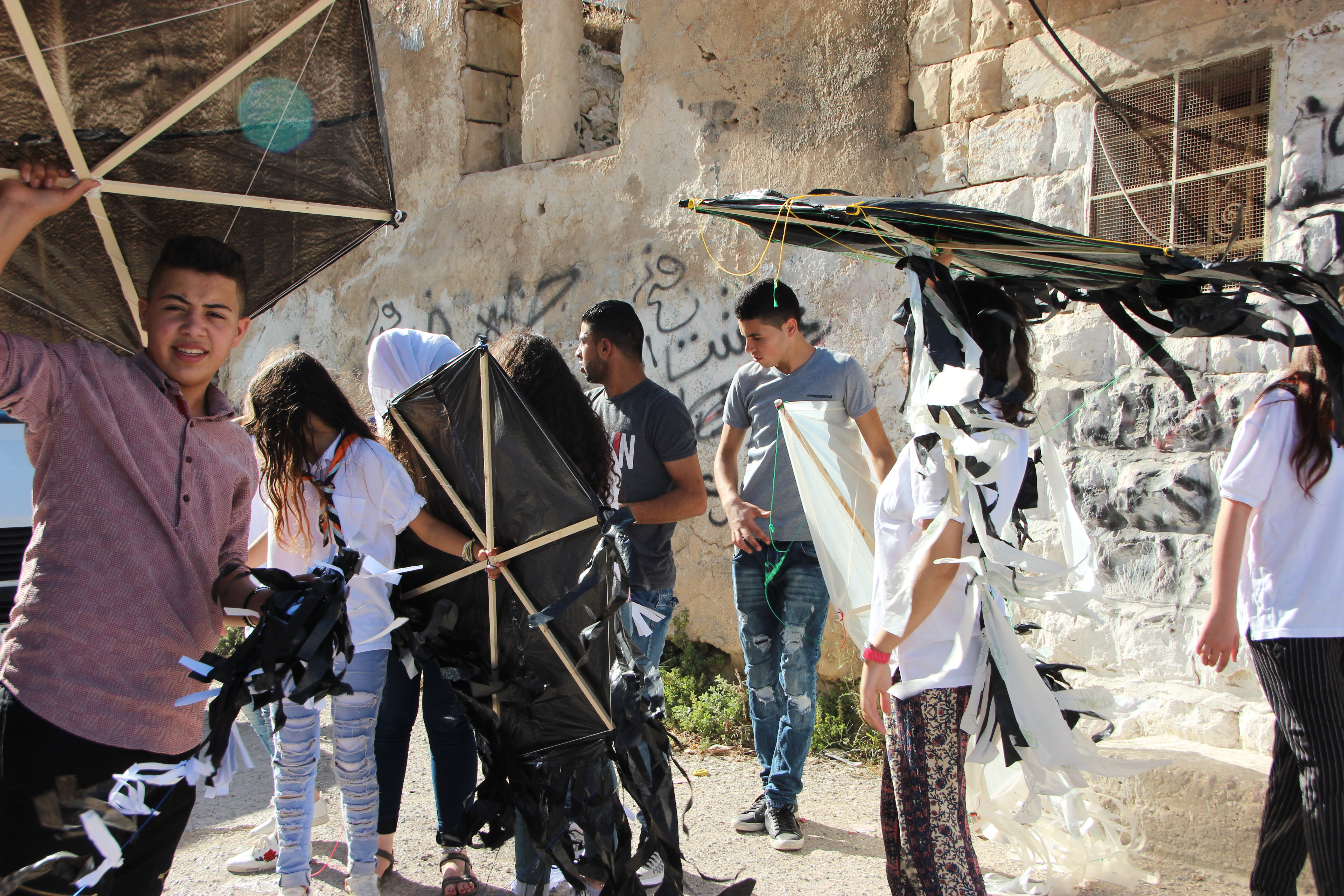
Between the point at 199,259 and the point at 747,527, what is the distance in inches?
89.8

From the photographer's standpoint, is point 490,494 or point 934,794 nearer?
point 934,794

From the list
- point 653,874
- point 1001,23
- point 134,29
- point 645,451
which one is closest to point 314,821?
point 653,874

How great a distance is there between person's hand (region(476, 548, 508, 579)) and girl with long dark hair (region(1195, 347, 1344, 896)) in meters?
2.08

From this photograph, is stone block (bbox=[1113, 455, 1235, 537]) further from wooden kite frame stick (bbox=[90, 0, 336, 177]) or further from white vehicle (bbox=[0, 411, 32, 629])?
white vehicle (bbox=[0, 411, 32, 629])

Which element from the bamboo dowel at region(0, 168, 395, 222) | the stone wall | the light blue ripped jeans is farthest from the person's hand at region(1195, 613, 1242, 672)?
the bamboo dowel at region(0, 168, 395, 222)

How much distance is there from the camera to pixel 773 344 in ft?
12.5

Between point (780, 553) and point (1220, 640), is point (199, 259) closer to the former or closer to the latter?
point (780, 553)

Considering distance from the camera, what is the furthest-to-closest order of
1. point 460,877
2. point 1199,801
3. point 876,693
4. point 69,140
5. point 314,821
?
point 314,821 → point 1199,801 → point 460,877 → point 876,693 → point 69,140

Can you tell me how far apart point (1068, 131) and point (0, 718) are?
14.0 feet

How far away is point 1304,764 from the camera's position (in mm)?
2551

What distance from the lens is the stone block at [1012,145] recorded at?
4.16 m

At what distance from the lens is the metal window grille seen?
11.8 feet

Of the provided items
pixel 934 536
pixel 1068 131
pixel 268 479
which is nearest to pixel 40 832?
pixel 268 479

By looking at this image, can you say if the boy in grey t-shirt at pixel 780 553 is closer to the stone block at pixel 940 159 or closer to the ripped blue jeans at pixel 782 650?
the ripped blue jeans at pixel 782 650
